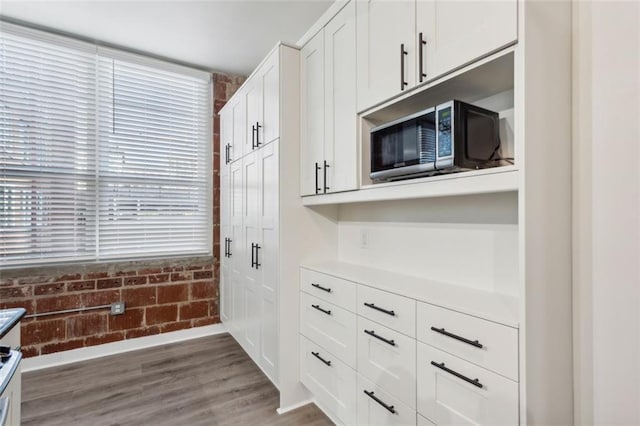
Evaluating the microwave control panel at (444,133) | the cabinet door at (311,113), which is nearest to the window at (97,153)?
the cabinet door at (311,113)

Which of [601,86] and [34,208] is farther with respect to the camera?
[34,208]

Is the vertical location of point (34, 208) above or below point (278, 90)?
below

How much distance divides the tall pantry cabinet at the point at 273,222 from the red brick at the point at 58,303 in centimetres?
149

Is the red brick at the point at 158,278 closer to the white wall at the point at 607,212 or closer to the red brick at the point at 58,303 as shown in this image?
the red brick at the point at 58,303

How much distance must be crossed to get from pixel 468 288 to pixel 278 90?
5.64ft

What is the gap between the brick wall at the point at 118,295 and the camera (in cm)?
278

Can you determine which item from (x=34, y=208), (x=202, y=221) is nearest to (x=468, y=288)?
(x=202, y=221)

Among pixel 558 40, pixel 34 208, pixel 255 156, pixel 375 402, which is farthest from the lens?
pixel 34 208

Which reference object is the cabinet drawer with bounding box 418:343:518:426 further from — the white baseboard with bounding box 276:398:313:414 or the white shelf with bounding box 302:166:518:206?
the white baseboard with bounding box 276:398:313:414

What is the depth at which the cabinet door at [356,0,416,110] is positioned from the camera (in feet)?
4.78

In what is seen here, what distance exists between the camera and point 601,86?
4.12 feet

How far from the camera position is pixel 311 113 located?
2.20 m

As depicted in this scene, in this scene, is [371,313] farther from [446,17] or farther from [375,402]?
[446,17]

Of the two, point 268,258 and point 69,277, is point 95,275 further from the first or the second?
point 268,258
